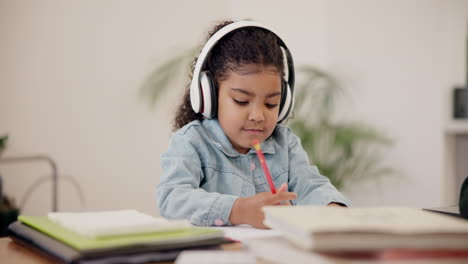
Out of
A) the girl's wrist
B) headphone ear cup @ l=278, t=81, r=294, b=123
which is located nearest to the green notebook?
the girl's wrist

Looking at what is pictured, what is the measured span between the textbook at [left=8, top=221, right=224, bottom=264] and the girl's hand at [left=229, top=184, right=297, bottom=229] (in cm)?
21

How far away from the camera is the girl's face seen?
3.92 feet

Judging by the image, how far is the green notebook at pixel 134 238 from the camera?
2.04ft

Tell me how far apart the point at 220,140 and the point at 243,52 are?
20 centimetres

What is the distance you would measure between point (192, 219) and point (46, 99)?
89.6 inches

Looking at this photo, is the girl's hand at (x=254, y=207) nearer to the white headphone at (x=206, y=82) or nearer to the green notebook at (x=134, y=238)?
the green notebook at (x=134, y=238)

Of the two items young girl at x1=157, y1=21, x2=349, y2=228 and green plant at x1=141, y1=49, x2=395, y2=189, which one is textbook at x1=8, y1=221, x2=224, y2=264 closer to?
young girl at x1=157, y1=21, x2=349, y2=228

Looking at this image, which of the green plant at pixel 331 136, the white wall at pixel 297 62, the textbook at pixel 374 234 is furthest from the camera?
the white wall at pixel 297 62

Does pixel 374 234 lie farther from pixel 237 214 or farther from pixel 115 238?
pixel 237 214

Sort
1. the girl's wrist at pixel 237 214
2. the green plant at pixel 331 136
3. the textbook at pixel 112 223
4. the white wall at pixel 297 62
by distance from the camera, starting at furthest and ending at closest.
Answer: the white wall at pixel 297 62, the green plant at pixel 331 136, the girl's wrist at pixel 237 214, the textbook at pixel 112 223

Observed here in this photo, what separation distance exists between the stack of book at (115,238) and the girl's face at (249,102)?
0.48 metres

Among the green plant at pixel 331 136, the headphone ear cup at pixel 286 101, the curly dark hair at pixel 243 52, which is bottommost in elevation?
the green plant at pixel 331 136

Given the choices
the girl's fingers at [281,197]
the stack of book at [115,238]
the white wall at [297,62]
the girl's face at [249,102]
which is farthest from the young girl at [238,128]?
the white wall at [297,62]

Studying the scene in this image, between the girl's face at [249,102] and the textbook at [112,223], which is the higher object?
the girl's face at [249,102]
